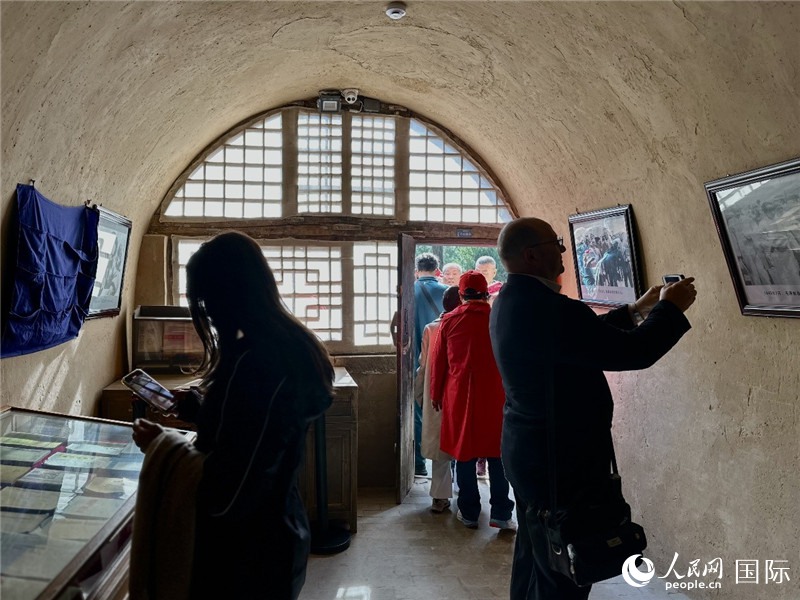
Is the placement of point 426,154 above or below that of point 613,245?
above

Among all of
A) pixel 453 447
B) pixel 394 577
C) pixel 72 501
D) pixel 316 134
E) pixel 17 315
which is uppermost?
pixel 316 134

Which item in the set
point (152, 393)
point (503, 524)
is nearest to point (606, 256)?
point (503, 524)

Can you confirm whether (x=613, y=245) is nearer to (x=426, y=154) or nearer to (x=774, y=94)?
(x=774, y=94)

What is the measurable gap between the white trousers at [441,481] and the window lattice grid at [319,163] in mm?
2254

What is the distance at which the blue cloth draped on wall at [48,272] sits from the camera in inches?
95.4

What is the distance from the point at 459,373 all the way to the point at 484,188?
1.98m

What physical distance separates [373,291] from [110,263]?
211 cm

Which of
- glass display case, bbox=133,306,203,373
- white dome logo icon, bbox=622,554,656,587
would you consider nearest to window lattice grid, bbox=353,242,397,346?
glass display case, bbox=133,306,203,373

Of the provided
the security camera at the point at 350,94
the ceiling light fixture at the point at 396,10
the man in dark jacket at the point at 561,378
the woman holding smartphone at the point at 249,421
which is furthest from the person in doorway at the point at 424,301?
the woman holding smartphone at the point at 249,421

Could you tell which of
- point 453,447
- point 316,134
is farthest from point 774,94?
point 316,134

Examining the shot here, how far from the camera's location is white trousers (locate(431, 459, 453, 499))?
4281mm

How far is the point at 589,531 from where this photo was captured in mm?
1814

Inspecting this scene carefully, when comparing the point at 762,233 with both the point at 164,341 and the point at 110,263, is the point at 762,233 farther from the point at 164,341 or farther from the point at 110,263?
the point at 164,341

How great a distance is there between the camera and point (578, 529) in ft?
5.94
